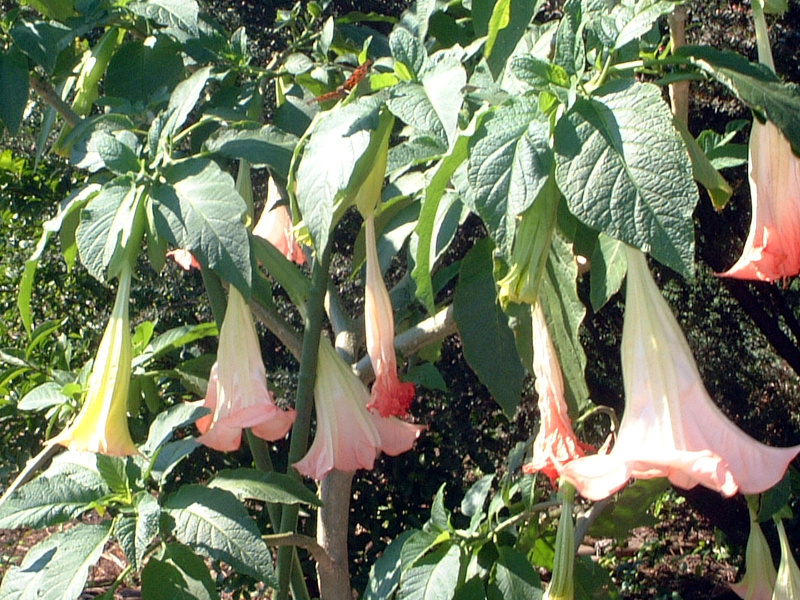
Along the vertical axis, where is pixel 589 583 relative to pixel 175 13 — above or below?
below

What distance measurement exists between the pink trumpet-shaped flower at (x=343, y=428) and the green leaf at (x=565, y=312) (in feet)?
0.91

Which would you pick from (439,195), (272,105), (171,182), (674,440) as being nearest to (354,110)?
(439,195)

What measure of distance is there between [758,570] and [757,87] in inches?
37.3

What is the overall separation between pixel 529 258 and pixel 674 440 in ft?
0.53

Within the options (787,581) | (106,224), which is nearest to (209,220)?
(106,224)

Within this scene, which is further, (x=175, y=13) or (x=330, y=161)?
(x=175, y=13)

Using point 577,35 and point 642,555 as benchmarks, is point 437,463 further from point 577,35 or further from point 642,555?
point 577,35

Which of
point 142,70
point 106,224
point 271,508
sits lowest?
point 271,508

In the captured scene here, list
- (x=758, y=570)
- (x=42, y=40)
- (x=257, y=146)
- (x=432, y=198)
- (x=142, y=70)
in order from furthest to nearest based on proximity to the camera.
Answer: (x=758, y=570)
(x=142, y=70)
(x=42, y=40)
(x=257, y=146)
(x=432, y=198)

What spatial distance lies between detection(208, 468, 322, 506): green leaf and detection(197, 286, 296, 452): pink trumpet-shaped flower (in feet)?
0.26

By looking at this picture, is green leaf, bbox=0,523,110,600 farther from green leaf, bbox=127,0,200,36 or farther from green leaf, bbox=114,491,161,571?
green leaf, bbox=127,0,200,36

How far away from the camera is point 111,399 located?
815mm

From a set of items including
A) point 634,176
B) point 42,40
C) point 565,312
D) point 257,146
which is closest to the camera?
point 634,176

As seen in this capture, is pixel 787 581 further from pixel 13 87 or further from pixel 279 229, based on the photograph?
pixel 13 87
